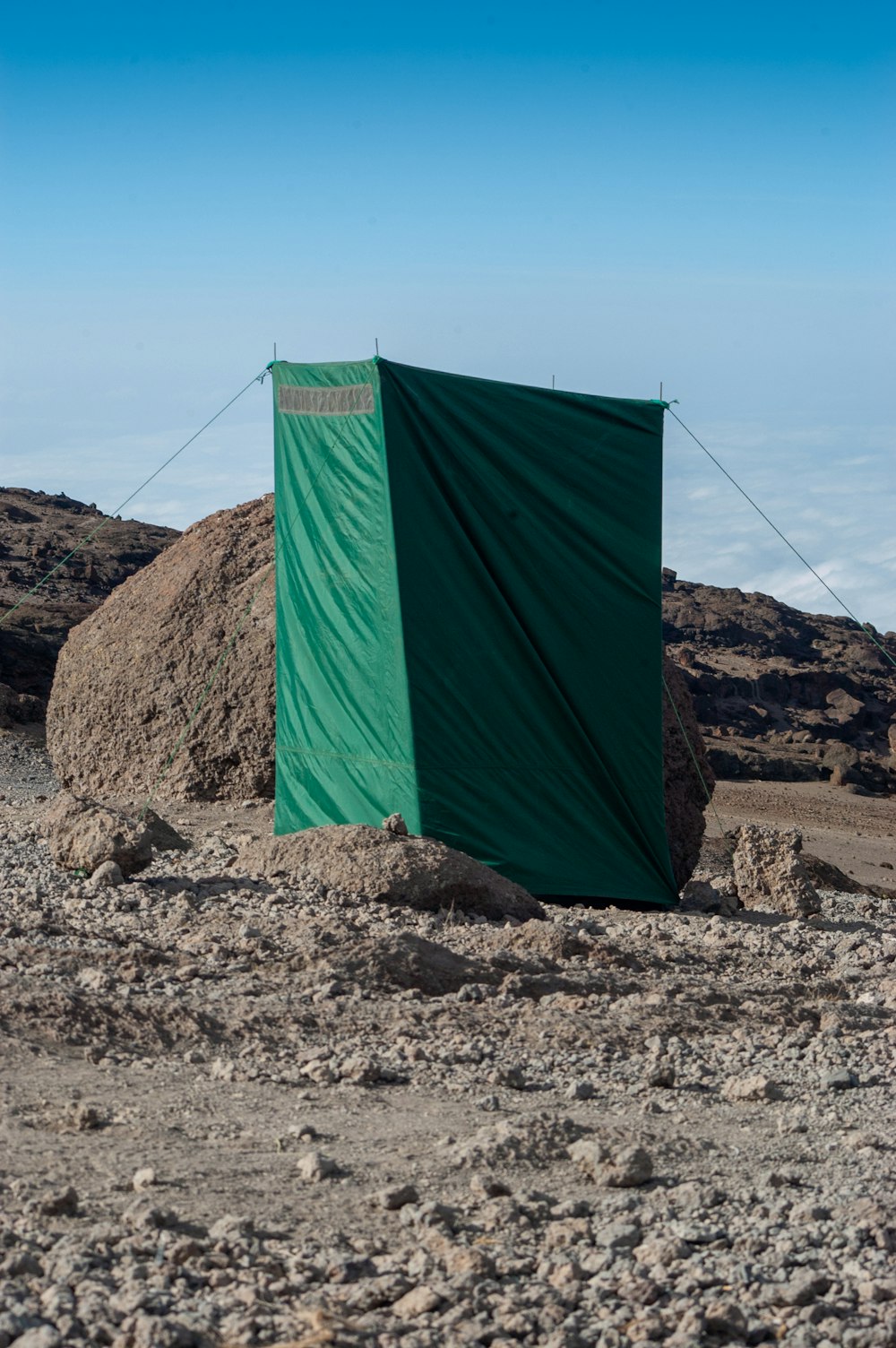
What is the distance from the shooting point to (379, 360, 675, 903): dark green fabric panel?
7547 millimetres

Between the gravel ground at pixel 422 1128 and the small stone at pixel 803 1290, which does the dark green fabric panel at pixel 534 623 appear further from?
the small stone at pixel 803 1290

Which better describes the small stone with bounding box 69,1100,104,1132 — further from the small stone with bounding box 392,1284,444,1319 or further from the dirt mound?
the dirt mound

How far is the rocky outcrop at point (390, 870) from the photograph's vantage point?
6215 millimetres

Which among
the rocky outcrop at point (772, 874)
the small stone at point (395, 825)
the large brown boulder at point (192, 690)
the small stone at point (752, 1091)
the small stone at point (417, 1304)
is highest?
the large brown boulder at point (192, 690)

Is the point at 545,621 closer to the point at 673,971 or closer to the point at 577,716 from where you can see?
the point at 577,716

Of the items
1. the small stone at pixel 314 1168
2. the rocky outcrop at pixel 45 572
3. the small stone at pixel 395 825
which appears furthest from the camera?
the rocky outcrop at pixel 45 572

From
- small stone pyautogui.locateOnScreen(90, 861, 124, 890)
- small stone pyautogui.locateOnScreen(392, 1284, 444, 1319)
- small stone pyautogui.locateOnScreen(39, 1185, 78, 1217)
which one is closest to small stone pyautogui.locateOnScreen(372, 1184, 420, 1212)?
small stone pyautogui.locateOnScreen(392, 1284, 444, 1319)

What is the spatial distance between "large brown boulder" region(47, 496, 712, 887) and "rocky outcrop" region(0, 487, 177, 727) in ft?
14.9

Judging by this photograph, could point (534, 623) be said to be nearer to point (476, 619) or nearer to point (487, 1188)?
point (476, 619)

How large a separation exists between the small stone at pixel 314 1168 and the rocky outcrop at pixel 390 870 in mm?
2855

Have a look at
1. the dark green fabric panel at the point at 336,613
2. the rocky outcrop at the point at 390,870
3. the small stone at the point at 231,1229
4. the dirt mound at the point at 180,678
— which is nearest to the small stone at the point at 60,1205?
the small stone at the point at 231,1229

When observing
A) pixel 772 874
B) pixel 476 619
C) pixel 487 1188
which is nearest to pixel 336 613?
pixel 476 619

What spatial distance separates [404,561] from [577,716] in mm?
1323

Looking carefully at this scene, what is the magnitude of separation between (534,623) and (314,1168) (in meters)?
4.80
